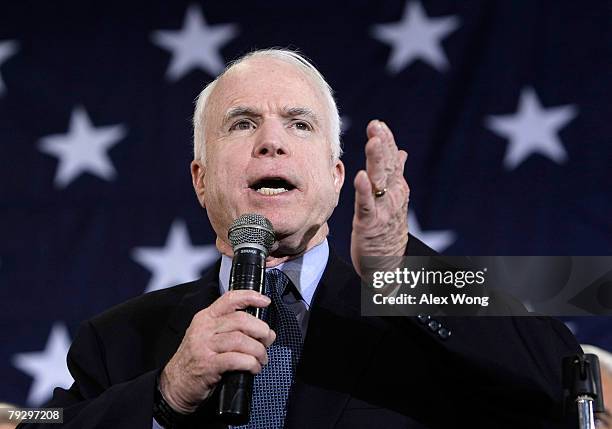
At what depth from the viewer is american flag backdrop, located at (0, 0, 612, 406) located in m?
2.81

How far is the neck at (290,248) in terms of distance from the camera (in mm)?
1930

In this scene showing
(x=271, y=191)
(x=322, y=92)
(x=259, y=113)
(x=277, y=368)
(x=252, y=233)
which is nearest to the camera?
(x=252, y=233)

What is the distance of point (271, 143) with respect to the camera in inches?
75.3

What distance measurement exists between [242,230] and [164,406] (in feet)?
1.11

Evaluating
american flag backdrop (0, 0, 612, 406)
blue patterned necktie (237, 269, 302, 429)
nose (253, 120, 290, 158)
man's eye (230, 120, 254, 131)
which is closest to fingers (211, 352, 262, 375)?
blue patterned necktie (237, 269, 302, 429)

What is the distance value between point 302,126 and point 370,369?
0.57 m

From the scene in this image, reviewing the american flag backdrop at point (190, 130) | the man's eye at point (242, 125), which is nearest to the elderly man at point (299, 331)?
the man's eye at point (242, 125)

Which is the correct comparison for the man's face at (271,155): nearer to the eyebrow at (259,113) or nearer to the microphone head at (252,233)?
the eyebrow at (259,113)

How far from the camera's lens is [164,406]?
1.63 meters

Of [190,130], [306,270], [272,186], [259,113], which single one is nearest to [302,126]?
[259,113]

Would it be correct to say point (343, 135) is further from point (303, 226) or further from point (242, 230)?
point (242, 230)

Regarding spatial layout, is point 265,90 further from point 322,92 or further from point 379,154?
point 379,154

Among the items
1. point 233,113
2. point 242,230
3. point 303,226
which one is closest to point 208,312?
point 242,230

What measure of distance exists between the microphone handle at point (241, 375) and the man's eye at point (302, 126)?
0.57 meters
